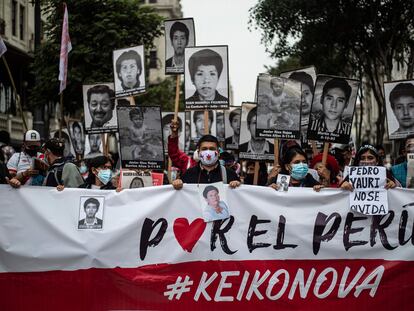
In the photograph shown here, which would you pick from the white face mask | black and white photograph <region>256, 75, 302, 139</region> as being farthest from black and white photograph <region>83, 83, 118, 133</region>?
the white face mask

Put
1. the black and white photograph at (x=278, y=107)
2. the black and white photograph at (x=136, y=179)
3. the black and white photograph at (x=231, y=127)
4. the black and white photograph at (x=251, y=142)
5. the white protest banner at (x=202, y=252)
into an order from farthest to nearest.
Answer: the black and white photograph at (x=231, y=127) → the black and white photograph at (x=251, y=142) → the black and white photograph at (x=278, y=107) → the black and white photograph at (x=136, y=179) → the white protest banner at (x=202, y=252)

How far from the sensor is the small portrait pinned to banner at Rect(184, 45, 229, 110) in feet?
30.0

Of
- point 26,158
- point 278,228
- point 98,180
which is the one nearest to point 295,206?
point 278,228

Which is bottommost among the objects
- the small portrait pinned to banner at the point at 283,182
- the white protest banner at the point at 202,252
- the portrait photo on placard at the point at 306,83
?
the white protest banner at the point at 202,252

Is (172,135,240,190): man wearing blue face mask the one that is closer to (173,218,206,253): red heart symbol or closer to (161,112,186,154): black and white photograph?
(173,218,206,253): red heart symbol

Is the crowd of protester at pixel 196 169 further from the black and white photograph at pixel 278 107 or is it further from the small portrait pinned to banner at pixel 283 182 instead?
the black and white photograph at pixel 278 107

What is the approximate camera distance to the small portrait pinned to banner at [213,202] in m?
6.42

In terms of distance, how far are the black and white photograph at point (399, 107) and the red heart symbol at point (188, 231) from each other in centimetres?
378

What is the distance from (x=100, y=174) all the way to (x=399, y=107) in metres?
3.97

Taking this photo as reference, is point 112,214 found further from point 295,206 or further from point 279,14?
point 279,14

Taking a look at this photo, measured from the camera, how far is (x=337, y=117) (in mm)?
8188

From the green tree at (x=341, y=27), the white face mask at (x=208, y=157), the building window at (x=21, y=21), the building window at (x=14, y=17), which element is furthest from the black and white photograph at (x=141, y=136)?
the building window at (x=21, y=21)

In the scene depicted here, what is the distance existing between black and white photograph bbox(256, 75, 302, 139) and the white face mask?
1457 mm

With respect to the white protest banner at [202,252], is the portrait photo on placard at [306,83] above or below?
above
